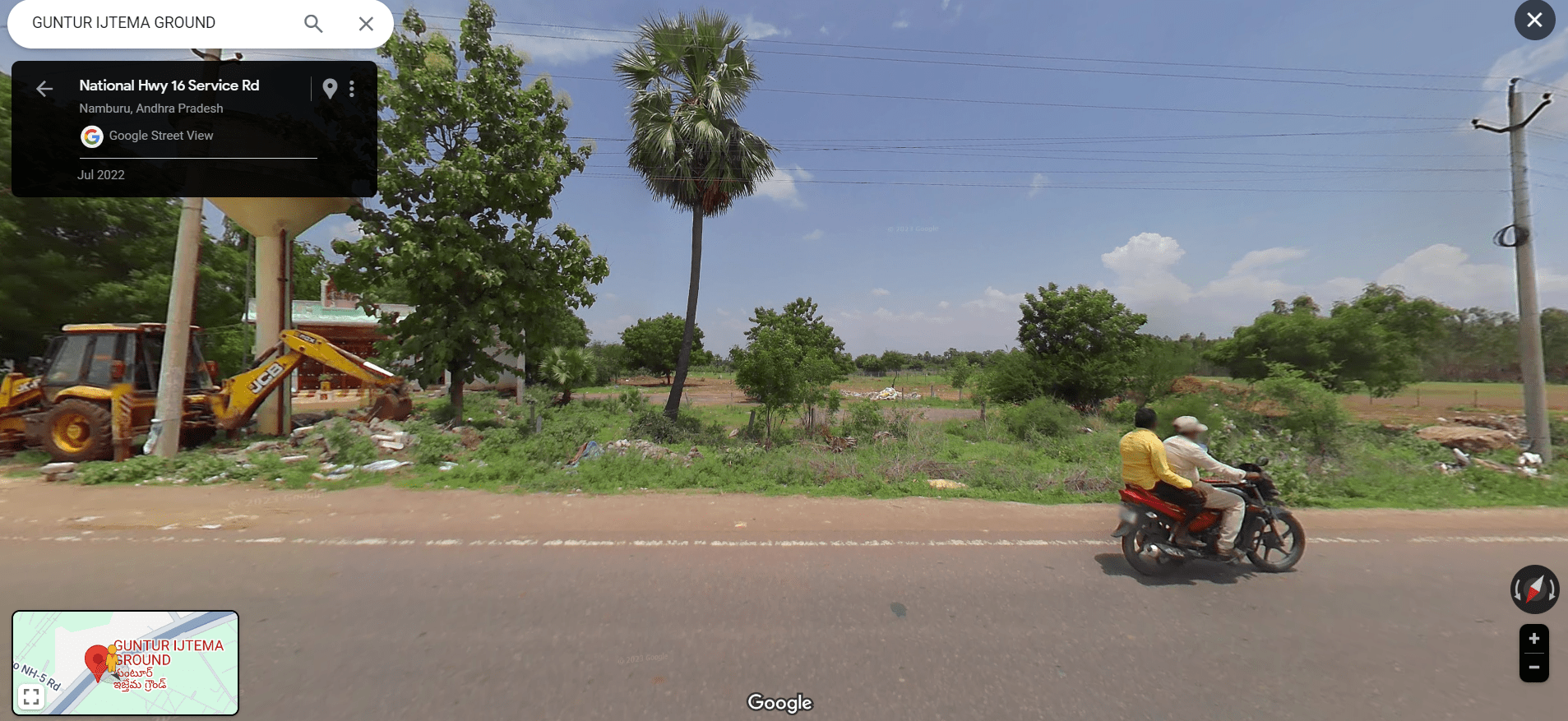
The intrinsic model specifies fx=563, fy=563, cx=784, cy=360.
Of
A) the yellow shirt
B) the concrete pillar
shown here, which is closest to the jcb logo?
the concrete pillar

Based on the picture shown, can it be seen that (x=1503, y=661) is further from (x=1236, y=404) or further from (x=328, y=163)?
(x=328, y=163)

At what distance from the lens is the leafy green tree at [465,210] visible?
469 inches

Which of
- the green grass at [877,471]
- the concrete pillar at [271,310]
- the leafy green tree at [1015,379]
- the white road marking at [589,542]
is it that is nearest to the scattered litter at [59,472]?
the green grass at [877,471]

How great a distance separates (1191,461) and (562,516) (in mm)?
6111

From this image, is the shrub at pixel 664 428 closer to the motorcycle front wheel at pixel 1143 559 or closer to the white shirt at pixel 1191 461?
the motorcycle front wheel at pixel 1143 559

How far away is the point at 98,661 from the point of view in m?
2.60

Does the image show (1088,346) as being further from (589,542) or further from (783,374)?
(589,542)

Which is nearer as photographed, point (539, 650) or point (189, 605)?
point (539, 650)

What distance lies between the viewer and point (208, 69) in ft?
15.0

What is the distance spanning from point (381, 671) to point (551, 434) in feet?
26.1

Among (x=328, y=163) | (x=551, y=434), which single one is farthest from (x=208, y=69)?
(x=551, y=434)

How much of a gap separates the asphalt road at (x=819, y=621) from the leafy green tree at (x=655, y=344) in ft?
154

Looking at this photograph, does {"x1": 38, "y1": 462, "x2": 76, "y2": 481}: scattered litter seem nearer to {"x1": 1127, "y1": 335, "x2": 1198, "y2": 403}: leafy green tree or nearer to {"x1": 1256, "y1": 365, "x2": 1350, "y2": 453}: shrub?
{"x1": 1256, "y1": 365, "x2": 1350, "y2": 453}: shrub

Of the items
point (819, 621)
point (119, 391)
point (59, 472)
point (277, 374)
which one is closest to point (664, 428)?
point (277, 374)
